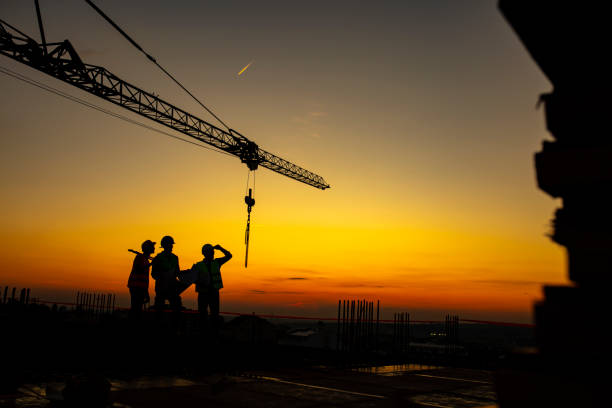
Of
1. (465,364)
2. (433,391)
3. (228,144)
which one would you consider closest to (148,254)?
(433,391)

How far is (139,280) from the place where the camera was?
911 cm

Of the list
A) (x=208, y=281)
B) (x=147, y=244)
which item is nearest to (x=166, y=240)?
(x=147, y=244)

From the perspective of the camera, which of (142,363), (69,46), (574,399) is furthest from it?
(69,46)

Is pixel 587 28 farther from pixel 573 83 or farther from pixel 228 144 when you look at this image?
pixel 228 144

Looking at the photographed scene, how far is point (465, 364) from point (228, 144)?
33922 mm

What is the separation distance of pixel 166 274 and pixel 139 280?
1.87ft

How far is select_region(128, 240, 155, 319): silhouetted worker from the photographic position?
9.09 meters

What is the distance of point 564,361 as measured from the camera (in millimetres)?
1136

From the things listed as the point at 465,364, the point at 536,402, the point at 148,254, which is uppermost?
the point at 148,254

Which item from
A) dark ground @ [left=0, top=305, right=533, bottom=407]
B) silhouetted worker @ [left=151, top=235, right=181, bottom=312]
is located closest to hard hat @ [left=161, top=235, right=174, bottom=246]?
silhouetted worker @ [left=151, top=235, right=181, bottom=312]

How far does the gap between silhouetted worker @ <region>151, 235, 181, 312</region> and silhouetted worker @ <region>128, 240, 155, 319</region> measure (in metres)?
0.26

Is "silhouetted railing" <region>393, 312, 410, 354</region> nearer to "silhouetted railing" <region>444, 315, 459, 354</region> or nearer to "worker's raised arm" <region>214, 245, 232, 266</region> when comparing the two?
"silhouetted railing" <region>444, 315, 459, 354</region>

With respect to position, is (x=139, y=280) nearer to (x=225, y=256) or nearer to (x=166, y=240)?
(x=166, y=240)

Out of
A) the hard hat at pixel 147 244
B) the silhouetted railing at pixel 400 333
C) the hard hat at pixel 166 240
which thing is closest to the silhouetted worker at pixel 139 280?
the hard hat at pixel 147 244
